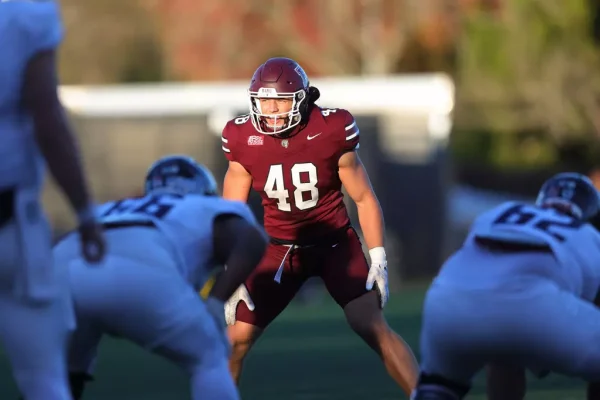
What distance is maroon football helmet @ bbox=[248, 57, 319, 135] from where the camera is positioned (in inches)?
255

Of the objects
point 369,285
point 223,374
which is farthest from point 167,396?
point 223,374

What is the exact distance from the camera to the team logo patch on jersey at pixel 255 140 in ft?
21.7

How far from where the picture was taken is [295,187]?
6.62 metres

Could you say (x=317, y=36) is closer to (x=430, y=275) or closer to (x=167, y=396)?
(x=430, y=275)

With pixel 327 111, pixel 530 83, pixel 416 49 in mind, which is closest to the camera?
pixel 327 111

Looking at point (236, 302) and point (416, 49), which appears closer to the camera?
point (236, 302)

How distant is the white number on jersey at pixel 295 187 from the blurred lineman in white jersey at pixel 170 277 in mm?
1534

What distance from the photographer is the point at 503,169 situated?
88.8 feet

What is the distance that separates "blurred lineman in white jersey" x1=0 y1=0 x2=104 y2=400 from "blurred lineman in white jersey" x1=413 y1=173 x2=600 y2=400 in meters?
1.34

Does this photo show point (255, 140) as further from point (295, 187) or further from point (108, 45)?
point (108, 45)

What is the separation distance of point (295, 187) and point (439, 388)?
2003mm

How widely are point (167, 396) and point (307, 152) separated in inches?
78.4

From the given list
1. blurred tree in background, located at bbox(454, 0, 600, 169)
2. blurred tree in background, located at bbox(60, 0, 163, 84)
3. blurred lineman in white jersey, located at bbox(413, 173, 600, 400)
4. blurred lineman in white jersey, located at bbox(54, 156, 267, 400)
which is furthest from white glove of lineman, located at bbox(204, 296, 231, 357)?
blurred tree in background, located at bbox(60, 0, 163, 84)

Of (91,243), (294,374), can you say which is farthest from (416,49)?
(91,243)
